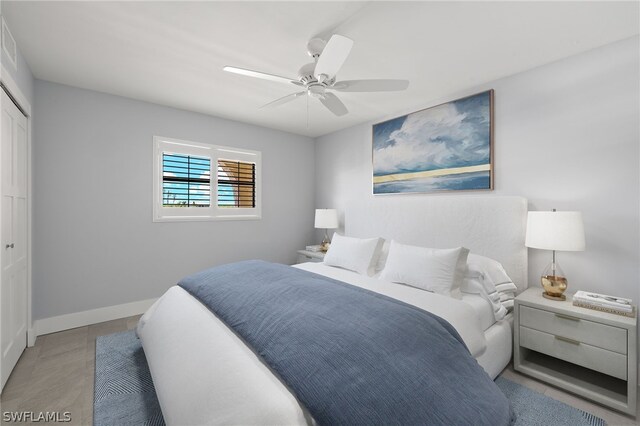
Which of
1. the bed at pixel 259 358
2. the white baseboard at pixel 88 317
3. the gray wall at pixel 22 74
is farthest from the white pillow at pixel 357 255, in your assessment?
the gray wall at pixel 22 74

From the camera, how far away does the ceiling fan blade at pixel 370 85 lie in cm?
196

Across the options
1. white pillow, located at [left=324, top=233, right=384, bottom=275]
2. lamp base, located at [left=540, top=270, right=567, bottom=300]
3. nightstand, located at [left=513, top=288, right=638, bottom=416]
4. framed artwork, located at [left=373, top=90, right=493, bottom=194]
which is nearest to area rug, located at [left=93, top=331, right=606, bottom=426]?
nightstand, located at [left=513, top=288, right=638, bottom=416]

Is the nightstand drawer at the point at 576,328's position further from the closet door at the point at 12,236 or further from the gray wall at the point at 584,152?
the closet door at the point at 12,236

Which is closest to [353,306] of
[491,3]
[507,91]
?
[491,3]

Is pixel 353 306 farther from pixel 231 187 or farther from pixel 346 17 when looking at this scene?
pixel 231 187

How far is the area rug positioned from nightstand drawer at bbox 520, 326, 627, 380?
11.9 inches

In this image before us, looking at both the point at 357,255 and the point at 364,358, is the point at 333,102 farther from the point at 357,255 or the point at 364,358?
the point at 364,358

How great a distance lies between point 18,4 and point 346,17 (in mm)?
2064

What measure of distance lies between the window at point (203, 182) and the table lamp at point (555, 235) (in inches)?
131

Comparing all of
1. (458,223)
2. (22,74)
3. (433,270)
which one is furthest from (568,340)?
(22,74)

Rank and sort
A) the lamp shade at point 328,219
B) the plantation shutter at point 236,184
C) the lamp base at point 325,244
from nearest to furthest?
the plantation shutter at point 236,184
the lamp shade at point 328,219
the lamp base at point 325,244

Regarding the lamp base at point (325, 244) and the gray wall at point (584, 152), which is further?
the lamp base at point (325, 244)

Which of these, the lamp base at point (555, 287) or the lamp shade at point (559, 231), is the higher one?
the lamp shade at point (559, 231)
